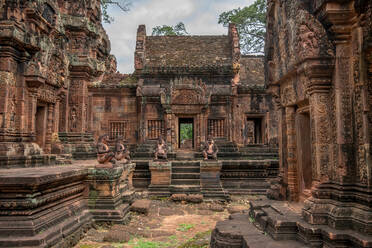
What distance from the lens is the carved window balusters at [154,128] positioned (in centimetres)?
1570

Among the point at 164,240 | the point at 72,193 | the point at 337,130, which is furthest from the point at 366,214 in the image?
the point at 72,193

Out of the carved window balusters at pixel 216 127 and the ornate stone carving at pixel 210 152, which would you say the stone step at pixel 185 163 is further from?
the carved window balusters at pixel 216 127

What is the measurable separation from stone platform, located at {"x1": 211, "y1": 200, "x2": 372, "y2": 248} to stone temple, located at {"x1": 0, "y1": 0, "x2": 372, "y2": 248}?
2 centimetres

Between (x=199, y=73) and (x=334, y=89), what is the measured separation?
1268cm

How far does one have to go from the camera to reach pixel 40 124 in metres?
9.36

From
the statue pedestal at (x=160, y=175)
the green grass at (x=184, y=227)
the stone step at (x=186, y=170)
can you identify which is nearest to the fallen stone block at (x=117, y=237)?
the green grass at (x=184, y=227)

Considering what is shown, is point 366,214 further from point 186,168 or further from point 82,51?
point 82,51

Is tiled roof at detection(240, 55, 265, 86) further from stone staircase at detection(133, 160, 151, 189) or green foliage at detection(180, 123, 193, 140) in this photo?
green foliage at detection(180, 123, 193, 140)

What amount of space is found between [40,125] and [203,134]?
8192 mm


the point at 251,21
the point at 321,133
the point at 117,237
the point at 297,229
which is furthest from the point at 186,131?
the point at 297,229

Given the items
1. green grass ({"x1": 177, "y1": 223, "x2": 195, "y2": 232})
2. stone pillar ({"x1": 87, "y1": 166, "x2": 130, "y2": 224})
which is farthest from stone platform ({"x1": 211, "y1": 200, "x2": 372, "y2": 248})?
stone pillar ({"x1": 87, "y1": 166, "x2": 130, "y2": 224})

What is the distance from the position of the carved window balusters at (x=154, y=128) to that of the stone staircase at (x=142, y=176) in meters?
3.53

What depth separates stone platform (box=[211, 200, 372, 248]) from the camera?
3.42 m

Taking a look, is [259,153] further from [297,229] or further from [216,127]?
[297,229]
